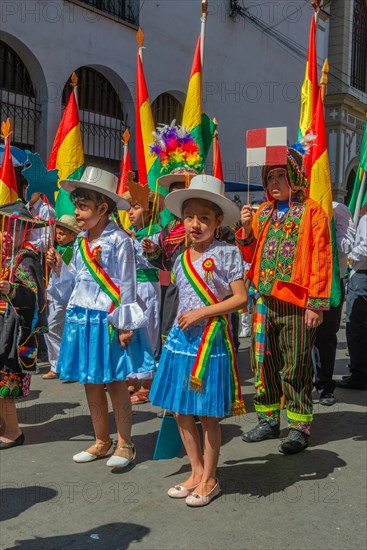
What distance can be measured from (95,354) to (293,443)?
4.77 feet

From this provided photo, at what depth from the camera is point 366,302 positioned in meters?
6.31

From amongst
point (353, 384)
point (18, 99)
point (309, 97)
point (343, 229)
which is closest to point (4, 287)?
point (343, 229)

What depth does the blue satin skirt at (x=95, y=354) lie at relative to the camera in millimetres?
3934

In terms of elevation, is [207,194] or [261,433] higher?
[207,194]

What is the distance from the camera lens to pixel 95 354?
3.94 m

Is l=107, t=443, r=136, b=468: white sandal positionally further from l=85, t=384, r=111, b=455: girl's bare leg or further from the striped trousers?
the striped trousers

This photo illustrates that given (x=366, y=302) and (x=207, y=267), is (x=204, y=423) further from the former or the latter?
(x=366, y=302)

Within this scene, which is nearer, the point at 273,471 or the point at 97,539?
the point at 97,539

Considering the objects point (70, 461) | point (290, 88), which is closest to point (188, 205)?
point (70, 461)

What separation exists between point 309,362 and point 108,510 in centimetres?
166

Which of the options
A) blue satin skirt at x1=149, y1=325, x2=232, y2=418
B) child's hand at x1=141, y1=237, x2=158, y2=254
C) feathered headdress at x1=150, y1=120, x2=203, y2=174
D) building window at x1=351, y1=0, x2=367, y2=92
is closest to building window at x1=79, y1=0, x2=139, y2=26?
feathered headdress at x1=150, y1=120, x2=203, y2=174

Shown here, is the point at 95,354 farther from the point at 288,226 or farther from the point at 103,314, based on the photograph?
the point at 288,226

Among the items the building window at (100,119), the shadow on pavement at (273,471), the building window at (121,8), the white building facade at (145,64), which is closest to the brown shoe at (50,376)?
the shadow on pavement at (273,471)

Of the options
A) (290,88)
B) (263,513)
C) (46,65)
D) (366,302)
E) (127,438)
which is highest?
(290,88)
